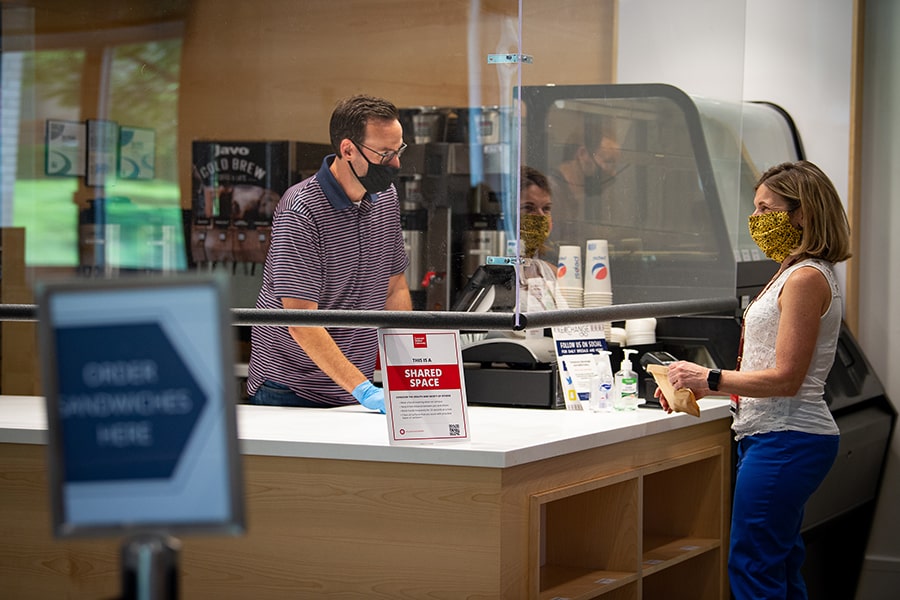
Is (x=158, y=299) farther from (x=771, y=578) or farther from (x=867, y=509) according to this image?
(x=867, y=509)

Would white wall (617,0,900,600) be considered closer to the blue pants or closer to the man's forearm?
the blue pants

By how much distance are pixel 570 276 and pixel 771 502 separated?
82 centimetres

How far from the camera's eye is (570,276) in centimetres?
331

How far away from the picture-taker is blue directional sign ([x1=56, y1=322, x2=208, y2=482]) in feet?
4.50

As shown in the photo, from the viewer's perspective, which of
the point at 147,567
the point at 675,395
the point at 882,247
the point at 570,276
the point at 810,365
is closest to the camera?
the point at 147,567

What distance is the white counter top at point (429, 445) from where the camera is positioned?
8.85 ft

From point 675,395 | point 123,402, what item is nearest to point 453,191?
point 675,395

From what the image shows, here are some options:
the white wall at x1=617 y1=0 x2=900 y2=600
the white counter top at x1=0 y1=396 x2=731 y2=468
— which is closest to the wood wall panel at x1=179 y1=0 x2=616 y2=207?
the white counter top at x1=0 y1=396 x2=731 y2=468

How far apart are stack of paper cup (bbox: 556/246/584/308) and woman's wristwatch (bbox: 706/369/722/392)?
1.45ft

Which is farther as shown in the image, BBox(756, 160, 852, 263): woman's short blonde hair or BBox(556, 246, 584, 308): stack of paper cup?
BBox(556, 246, 584, 308): stack of paper cup

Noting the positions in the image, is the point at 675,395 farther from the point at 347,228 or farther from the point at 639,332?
the point at 347,228

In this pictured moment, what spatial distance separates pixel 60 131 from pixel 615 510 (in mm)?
1879

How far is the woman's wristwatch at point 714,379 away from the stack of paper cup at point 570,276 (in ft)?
1.45

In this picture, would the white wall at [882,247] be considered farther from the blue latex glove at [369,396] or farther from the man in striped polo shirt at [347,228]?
the man in striped polo shirt at [347,228]
